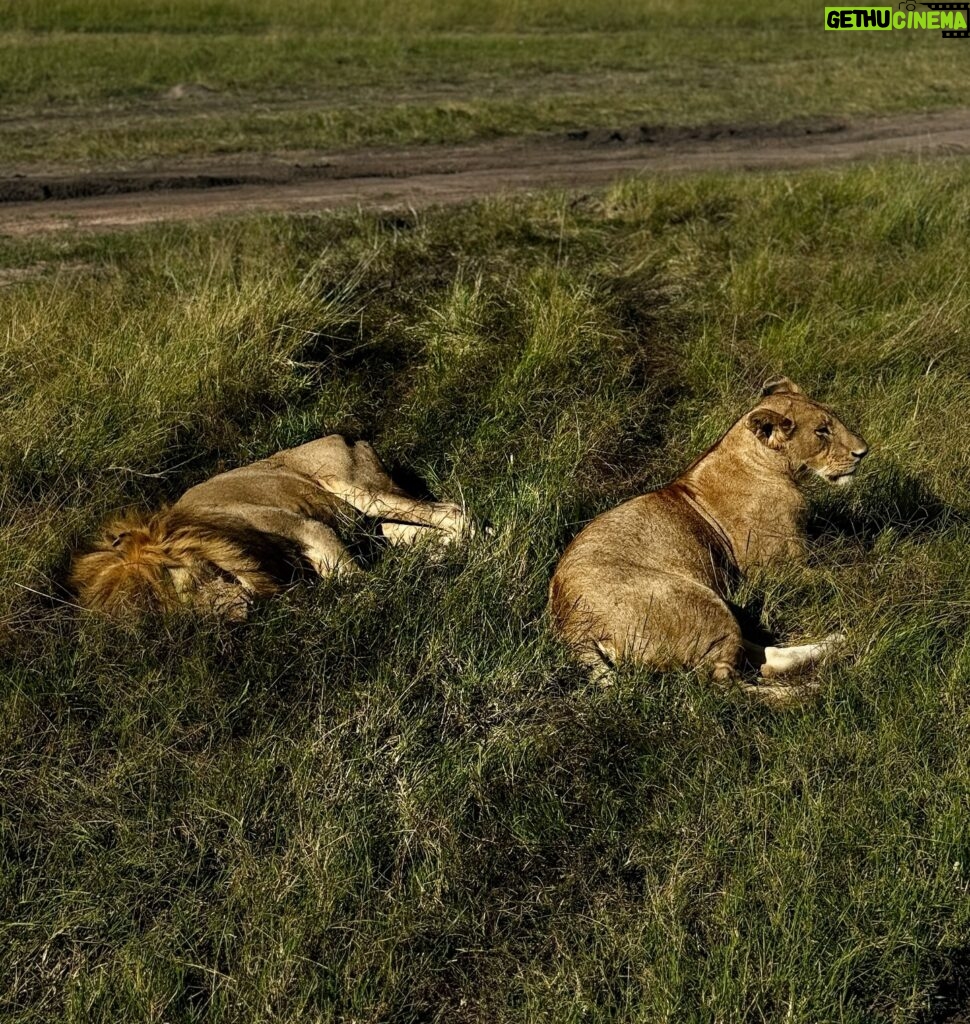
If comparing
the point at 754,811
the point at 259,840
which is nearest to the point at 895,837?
the point at 754,811

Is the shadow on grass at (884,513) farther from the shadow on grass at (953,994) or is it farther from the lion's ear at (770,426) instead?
the shadow on grass at (953,994)

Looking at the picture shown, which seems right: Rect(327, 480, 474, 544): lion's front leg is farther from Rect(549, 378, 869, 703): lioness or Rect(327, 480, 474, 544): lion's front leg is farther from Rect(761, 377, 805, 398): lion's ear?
Rect(761, 377, 805, 398): lion's ear

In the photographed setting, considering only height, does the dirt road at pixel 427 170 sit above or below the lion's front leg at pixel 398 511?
above

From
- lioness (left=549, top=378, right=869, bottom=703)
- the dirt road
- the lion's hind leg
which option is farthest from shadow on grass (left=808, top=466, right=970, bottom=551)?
the dirt road

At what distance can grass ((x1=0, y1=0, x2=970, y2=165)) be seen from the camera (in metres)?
16.6

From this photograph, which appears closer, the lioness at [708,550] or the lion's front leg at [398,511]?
the lioness at [708,550]

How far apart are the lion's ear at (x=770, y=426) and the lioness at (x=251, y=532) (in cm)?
141

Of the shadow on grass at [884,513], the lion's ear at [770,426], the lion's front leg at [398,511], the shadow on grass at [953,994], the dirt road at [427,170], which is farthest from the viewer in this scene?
the dirt road at [427,170]

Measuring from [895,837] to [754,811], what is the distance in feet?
1.44

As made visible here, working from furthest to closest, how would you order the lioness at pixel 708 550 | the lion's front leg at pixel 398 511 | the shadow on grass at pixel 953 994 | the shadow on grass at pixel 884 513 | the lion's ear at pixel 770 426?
1. the lion's front leg at pixel 398 511
2. the shadow on grass at pixel 884 513
3. the lion's ear at pixel 770 426
4. the lioness at pixel 708 550
5. the shadow on grass at pixel 953 994

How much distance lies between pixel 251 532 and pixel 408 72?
17.7 m

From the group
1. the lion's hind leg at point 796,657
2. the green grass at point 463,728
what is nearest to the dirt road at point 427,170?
the green grass at point 463,728

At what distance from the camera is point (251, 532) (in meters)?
5.66

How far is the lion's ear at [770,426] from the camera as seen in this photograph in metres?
5.85
